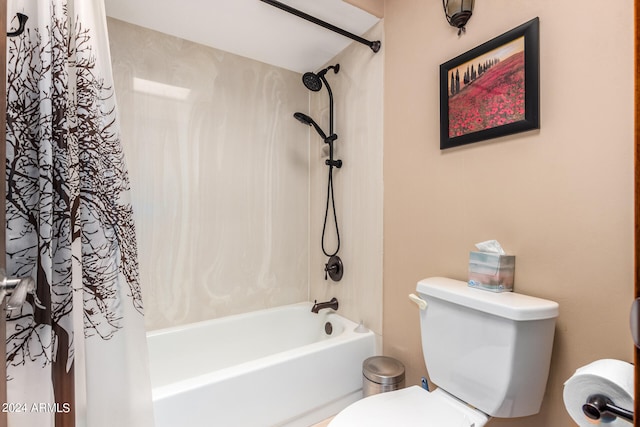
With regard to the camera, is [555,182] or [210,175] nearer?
[555,182]

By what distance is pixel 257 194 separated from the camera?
209cm

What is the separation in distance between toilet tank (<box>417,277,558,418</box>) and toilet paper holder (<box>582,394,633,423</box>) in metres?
0.22

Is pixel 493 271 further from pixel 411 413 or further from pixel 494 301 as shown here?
pixel 411 413

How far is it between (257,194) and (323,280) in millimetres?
759

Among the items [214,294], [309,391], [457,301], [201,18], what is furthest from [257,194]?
[457,301]

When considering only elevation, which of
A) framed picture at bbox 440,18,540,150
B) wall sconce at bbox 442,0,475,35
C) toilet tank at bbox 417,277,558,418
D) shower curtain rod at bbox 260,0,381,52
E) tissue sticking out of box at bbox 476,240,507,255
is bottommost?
toilet tank at bbox 417,277,558,418

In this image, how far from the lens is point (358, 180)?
1.82 metres

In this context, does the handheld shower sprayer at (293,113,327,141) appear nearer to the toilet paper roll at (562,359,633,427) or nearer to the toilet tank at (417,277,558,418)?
the toilet tank at (417,277,558,418)

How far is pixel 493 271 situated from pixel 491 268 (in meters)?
0.01

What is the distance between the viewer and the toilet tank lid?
0.91m

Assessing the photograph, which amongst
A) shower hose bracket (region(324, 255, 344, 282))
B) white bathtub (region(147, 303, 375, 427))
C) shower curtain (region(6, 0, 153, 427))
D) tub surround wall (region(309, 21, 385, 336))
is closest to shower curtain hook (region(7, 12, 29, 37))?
shower curtain (region(6, 0, 153, 427))

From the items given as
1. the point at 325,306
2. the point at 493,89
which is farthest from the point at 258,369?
the point at 493,89

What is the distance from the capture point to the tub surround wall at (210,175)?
68.3 inches

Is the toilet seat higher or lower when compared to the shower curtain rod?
lower
